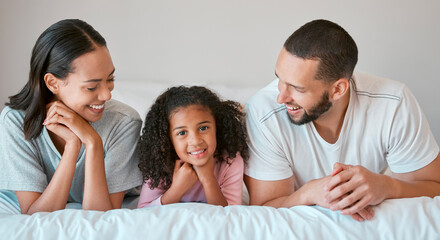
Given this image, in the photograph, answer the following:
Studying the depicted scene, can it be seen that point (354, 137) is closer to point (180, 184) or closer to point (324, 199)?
point (324, 199)

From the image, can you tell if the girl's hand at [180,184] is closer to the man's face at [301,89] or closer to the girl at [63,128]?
the girl at [63,128]

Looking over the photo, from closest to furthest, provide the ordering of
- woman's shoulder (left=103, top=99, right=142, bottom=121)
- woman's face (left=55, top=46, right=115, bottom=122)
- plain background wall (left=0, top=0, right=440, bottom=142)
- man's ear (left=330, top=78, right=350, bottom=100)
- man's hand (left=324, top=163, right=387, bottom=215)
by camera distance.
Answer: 1. man's hand (left=324, top=163, right=387, bottom=215)
2. woman's face (left=55, top=46, right=115, bottom=122)
3. man's ear (left=330, top=78, right=350, bottom=100)
4. woman's shoulder (left=103, top=99, right=142, bottom=121)
5. plain background wall (left=0, top=0, right=440, bottom=142)

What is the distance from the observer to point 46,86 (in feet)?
5.49

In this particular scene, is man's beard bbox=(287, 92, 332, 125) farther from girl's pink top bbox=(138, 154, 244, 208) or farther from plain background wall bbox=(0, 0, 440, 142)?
plain background wall bbox=(0, 0, 440, 142)

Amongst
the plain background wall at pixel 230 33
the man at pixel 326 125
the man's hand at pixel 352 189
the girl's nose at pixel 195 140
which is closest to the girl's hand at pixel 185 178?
the girl's nose at pixel 195 140

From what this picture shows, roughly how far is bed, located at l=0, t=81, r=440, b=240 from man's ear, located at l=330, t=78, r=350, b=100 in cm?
42

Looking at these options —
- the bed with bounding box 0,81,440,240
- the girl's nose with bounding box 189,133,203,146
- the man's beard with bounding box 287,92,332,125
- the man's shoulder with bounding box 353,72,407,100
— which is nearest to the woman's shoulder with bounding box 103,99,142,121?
the girl's nose with bounding box 189,133,203,146

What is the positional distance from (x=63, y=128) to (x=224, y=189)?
0.61m

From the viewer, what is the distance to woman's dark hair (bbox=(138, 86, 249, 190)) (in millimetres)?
1758


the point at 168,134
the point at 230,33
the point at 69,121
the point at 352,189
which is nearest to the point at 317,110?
the point at 352,189

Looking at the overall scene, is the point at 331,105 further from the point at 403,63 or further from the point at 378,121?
the point at 403,63

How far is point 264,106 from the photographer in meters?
1.76

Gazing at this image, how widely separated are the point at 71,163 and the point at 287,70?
78cm

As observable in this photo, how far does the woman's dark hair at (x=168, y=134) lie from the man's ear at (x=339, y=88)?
0.34m
